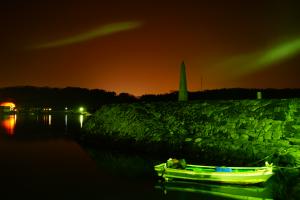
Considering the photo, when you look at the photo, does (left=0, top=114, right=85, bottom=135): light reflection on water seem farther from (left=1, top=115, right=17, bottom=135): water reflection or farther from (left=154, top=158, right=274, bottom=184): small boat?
(left=154, top=158, right=274, bottom=184): small boat

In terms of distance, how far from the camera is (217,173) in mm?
21984

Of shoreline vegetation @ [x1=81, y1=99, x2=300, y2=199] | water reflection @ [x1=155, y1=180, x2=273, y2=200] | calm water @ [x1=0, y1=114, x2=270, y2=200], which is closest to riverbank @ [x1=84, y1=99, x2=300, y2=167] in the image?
shoreline vegetation @ [x1=81, y1=99, x2=300, y2=199]

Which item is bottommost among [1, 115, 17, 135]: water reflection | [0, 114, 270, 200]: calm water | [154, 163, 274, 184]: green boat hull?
[0, 114, 270, 200]: calm water

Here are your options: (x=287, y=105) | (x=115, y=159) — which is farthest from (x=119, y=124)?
(x=287, y=105)

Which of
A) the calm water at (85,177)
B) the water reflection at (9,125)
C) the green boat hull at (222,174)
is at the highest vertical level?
the water reflection at (9,125)

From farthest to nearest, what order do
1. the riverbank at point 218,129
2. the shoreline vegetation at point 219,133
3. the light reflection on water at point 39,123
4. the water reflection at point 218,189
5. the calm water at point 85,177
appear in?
the light reflection on water at point 39,123 → the riverbank at point 218,129 → the shoreline vegetation at point 219,133 → the calm water at point 85,177 → the water reflection at point 218,189

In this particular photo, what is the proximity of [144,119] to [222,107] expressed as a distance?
9549mm

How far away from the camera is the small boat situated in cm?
2142

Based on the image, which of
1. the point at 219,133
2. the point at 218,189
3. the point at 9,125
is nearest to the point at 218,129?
the point at 219,133

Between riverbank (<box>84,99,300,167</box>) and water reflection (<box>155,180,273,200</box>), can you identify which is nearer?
water reflection (<box>155,180,273,200</box>)

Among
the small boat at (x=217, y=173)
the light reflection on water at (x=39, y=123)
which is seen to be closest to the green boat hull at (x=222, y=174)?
the small boat at (x=217, y=173)

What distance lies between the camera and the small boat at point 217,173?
21422 millimetres

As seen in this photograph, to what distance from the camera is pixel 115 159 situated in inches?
1260

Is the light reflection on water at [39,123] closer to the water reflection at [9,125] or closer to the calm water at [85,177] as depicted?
the water reflection at [9,125]
